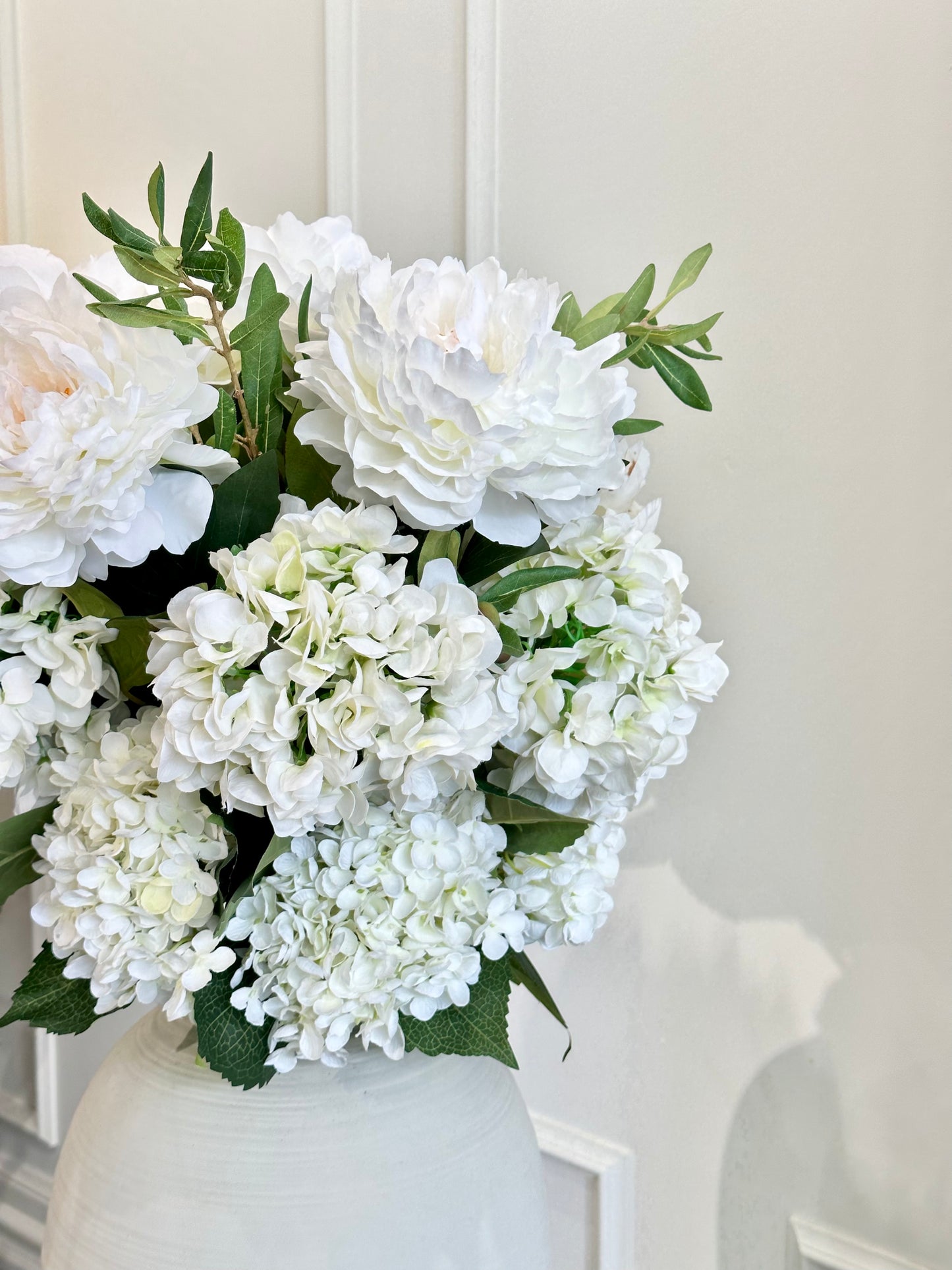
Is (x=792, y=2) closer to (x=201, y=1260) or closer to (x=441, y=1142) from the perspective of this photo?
(x=441, y=1142)

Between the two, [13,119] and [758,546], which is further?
[13,119]

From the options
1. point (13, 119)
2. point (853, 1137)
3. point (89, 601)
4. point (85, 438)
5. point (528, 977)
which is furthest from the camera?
point (13, 119)

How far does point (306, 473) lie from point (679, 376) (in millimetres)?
224

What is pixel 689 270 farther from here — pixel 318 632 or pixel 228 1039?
pixel 228 1039

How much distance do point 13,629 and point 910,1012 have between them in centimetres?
68

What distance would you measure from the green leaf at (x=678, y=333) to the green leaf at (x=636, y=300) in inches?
0.8

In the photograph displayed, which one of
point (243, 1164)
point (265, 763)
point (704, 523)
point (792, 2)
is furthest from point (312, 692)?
point (792, 2)

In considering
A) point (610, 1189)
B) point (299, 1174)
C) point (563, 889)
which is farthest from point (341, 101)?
point (610, 1189)

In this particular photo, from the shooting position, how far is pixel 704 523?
0.92m

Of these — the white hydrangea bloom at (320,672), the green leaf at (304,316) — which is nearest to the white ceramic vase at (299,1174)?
the white hydrangea bloom at (320,672)

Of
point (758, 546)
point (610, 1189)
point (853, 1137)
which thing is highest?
point (758, 546)

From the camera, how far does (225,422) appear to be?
1.96 feet

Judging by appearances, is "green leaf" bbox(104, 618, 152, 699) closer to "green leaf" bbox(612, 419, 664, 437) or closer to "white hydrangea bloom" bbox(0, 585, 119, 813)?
"white hydrangea bloom" bbox(0, 585, 119, 813)

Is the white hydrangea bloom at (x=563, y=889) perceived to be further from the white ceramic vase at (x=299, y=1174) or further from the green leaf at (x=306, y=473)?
the green leaf at (x=306, y=473)
